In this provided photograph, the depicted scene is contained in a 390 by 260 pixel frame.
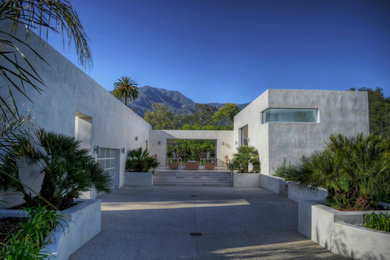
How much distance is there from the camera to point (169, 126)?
173 feet

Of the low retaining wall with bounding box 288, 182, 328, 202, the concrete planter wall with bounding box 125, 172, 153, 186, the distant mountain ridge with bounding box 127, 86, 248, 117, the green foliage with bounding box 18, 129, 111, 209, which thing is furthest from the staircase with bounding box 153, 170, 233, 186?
the distant mountain ridge with bounding box 127, 86, 248, 117

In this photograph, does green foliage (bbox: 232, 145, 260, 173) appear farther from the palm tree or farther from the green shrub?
the palm tree

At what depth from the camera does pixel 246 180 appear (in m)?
13.6

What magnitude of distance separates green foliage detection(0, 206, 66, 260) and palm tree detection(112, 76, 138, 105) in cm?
2697

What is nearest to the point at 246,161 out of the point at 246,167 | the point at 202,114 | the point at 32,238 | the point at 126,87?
the point at 246,167

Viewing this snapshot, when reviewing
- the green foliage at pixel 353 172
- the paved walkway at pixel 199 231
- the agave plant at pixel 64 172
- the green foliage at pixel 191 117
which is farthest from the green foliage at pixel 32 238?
the green foliage at pixel 191 117

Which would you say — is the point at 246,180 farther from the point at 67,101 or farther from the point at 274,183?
the point at 67,101

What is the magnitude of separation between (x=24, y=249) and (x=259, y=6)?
50.2 ft

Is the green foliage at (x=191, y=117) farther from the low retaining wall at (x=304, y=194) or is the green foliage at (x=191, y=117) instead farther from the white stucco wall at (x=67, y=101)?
the low retaining wall at (x=304, y=194)

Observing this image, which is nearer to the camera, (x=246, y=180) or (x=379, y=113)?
(x=246, y=180)

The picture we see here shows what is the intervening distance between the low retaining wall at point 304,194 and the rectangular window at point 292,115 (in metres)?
3.65

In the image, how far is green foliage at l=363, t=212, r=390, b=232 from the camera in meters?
4.13

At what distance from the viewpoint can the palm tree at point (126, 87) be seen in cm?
2994

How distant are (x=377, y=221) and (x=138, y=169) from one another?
1151cm
